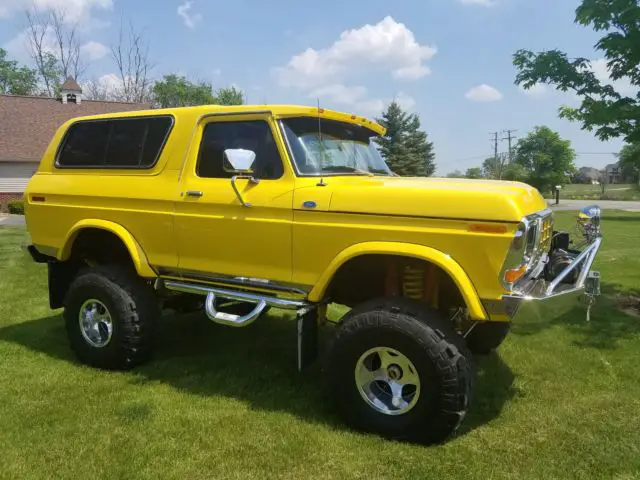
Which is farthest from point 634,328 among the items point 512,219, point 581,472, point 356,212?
point 356,212

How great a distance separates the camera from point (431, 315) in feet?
11.7

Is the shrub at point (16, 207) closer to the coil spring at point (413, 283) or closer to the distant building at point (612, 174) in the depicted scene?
the coil spring at point (413, 283)

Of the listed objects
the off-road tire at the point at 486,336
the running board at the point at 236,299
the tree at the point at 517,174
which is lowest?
the off-road tire at the point at 486,336

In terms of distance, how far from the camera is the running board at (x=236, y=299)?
3.94 metres

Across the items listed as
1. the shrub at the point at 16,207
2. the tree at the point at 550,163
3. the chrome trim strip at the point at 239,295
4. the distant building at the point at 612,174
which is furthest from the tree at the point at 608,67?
the distant building at the point at 612,174

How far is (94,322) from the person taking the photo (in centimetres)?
491

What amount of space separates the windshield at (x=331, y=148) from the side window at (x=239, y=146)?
0.17 m

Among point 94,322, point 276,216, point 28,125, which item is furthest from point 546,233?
point 28,125

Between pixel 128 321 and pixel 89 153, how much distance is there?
1677 millimetres

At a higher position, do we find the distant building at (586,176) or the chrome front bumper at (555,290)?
the distant building at (586,176)

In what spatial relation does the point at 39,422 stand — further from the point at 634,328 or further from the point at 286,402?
the point at 634,328

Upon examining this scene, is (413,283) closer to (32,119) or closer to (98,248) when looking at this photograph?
(98,248)

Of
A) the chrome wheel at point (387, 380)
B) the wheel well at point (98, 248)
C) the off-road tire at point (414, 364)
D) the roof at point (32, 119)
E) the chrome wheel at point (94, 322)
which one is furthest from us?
the roof at point (32, 119)

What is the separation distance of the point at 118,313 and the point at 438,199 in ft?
9.65
